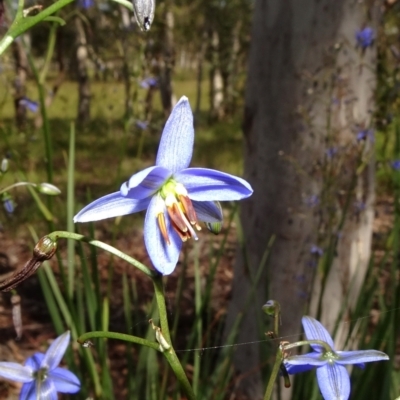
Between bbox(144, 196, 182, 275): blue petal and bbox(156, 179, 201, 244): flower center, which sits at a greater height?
bbox(156, 179, 201, 244): flower center

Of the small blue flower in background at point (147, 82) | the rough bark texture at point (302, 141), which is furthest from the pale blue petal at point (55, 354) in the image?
the small blue flower in background at point (147, 82)

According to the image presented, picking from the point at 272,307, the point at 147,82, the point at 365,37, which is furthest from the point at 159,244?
the point at 147,82

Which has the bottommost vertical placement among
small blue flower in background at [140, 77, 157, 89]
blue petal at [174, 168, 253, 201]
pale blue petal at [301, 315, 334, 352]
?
pale blue petal at [301, 315, 334, 352]

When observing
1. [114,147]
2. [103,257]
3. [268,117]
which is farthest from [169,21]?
[268,117]

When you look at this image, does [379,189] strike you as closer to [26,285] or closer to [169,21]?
[26,285]

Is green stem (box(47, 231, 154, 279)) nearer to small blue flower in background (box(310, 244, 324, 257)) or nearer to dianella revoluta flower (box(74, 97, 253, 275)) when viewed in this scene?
dianella revoluta flower (box(74, 97, 253, 275))

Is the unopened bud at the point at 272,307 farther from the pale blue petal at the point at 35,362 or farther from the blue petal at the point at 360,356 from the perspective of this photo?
the pale blue petal at the point at 35,362

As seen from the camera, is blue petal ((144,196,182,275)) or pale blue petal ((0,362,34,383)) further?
pale blue petal ((0,362,34,383))

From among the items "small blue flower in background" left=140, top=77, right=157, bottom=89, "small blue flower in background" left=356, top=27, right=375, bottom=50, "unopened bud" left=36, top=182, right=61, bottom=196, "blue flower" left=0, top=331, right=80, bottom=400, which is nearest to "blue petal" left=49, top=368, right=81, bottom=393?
"blue flower" left=0, top=331, right=80, bottom=400

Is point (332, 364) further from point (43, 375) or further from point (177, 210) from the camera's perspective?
point (43, 375)
